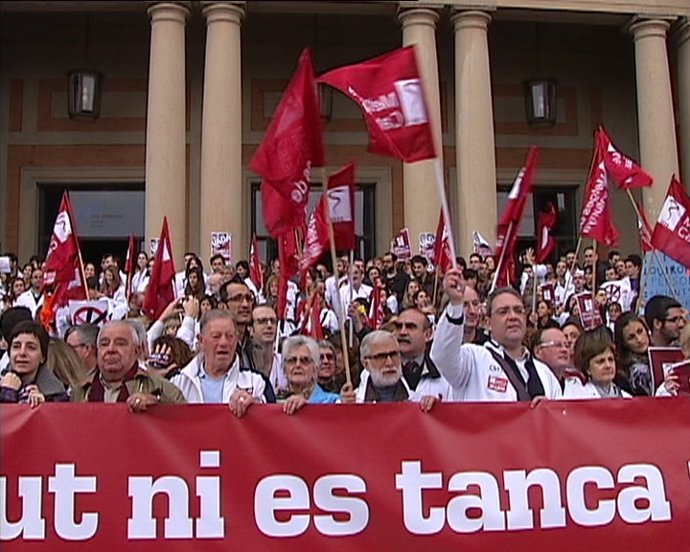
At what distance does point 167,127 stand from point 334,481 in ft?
47.1

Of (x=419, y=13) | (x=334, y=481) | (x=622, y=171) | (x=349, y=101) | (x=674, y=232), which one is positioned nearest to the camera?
(x=334, y=481)

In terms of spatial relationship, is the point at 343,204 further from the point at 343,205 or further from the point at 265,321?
the point at 265,321

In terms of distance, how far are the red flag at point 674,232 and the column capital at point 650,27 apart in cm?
1108

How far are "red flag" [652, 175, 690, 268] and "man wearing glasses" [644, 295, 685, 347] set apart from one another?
2735 mm

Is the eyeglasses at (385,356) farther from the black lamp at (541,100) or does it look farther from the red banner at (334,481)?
the black lamp at (541,100)

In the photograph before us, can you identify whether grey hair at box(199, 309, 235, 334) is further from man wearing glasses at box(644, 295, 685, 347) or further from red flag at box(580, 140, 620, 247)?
red flag at box(580, 140, 620, 247)

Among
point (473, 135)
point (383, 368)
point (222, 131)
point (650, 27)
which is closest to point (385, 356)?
point (383, 368)

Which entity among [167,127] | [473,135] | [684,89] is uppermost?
[684,89]

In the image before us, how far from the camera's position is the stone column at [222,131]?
1802 centimetres

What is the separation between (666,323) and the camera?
284 inches

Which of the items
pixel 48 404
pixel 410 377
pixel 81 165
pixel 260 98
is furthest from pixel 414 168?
pixel 48 404

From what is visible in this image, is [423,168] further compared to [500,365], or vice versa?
[423,168]

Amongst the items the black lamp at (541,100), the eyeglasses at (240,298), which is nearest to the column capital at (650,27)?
the black lamp at (541,100)

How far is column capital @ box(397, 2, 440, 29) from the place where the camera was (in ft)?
63.4
